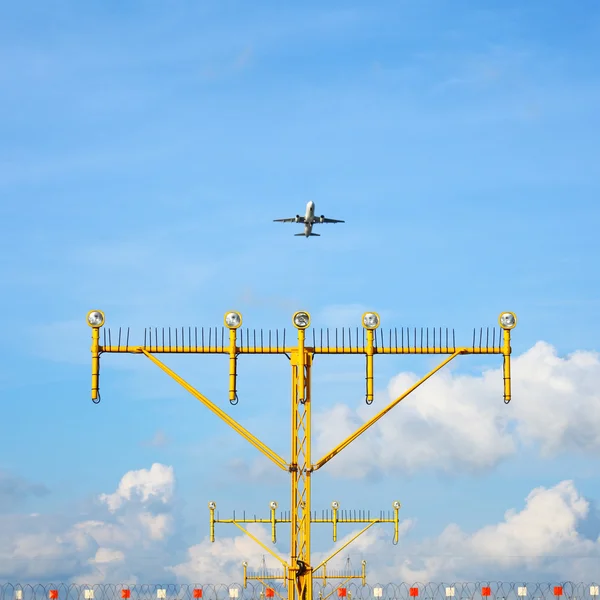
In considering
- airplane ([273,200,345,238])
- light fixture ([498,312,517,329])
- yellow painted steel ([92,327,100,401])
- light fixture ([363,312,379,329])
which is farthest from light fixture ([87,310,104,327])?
airplane ([273,200,345,238])

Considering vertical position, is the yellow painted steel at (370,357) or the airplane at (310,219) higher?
the airplane at (310,219)

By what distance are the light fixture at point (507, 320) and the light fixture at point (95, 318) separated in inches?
867

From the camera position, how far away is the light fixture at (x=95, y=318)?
7988cm

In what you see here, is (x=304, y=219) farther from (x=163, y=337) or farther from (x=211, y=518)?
(x=163, y=337)

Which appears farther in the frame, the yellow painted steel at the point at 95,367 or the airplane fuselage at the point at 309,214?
the airplane fuselage at the point at 309,214

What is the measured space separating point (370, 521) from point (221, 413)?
55.9 m

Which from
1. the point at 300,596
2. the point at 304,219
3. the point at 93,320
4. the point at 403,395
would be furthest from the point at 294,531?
the point at 304,219

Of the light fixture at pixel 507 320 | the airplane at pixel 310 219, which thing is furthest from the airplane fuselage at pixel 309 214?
the light fixture at pixel 507 320

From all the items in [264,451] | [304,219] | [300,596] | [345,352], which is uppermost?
[304,219]

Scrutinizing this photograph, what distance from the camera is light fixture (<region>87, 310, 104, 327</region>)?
7988 centimetres

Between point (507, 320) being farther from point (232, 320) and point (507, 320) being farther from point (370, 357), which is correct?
point (232, 320)

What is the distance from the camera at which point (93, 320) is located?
3145 inches

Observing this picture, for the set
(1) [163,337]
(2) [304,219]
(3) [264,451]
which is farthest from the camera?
(2) [304,219]

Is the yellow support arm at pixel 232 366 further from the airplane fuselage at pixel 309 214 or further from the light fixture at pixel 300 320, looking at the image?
the airplane fuselage at pixel 309 214
